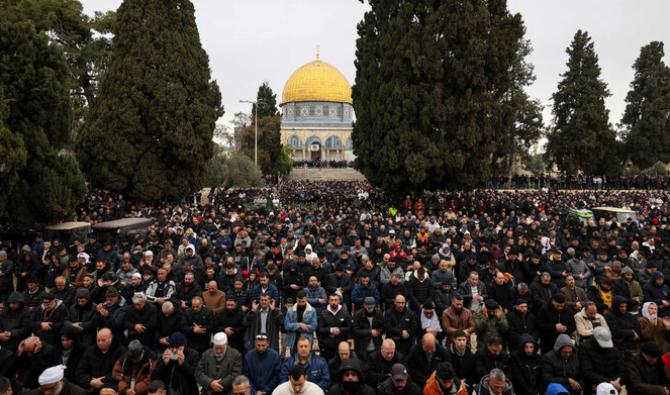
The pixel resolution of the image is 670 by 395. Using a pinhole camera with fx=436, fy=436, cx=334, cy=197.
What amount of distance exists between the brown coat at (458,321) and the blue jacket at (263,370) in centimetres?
219

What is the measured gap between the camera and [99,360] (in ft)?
15.7

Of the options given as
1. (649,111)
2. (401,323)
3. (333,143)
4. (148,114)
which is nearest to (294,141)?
(333,143)

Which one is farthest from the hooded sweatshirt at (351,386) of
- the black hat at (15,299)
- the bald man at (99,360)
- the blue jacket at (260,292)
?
the black hat at (15,299)

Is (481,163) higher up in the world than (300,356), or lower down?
higher up

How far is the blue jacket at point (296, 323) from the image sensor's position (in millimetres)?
5551

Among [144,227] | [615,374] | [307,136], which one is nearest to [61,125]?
[144,227]

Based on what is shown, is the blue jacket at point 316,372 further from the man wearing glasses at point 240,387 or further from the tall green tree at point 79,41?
the tall green tree at point 79,41

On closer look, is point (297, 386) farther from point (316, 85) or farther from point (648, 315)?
point (316, 85)

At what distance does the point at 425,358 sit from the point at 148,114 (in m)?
17.6

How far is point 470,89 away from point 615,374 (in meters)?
15.6

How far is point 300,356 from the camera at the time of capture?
4605mm

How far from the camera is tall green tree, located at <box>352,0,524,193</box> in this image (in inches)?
730

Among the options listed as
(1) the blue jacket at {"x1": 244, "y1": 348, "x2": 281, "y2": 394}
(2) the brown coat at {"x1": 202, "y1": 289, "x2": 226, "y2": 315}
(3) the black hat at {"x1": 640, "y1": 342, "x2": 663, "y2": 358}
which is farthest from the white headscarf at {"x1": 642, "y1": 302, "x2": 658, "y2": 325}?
(2) the brown coat at {"x1": 202, "y1": 289, "x2": 226, "y2": 315}

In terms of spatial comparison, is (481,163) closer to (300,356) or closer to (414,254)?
(414,254)
